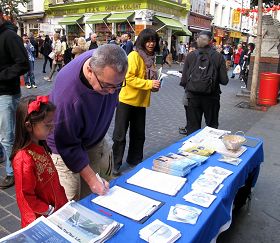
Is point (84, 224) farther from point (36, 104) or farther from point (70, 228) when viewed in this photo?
point (36, 104)

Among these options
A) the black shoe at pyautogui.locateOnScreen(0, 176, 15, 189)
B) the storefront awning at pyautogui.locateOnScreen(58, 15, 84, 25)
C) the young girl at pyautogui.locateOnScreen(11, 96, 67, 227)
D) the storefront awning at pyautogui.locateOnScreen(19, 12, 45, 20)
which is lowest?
the black shoe at pyautogui.locateOnScreen(0, 176, 15, 189)

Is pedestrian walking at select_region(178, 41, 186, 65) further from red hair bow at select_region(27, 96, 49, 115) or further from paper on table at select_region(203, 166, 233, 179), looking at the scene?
red hair bow at select_region(27, 96, 49, 115)

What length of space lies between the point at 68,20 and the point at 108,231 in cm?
2497

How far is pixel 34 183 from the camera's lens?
1745 mm

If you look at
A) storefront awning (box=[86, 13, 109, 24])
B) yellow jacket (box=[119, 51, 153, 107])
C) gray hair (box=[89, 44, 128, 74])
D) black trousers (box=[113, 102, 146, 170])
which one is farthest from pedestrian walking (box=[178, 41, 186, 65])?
gray hair (box=[89, 44, 128, 74])

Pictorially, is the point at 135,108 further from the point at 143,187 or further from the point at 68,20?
the point at 68,20

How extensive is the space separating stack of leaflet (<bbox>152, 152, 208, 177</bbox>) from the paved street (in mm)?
781

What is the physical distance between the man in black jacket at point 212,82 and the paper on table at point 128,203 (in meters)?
2.75

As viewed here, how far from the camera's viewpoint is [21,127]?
A: 179 centimetres

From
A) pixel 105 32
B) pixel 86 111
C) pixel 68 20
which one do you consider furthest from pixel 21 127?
pixel 68 20

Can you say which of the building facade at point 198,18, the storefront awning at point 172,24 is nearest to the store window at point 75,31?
the storefront awning at point 172,24

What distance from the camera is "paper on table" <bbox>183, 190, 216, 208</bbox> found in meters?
1.86

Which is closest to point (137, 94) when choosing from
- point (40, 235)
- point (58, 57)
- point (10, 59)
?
point (10, 59)

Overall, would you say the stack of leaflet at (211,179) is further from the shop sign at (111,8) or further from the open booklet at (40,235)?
the shop sign at (111,8)
